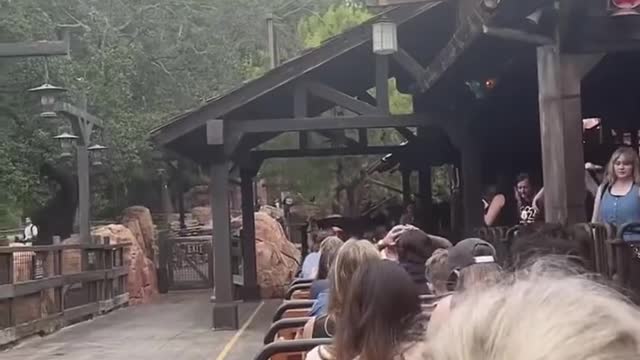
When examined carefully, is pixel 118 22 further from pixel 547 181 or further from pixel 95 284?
pixel 547 181

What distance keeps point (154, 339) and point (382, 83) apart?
4.58 metres

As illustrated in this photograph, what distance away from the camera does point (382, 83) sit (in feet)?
39.8

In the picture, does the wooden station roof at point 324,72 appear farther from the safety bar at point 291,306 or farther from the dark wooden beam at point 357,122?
the safety bar at point 291,306

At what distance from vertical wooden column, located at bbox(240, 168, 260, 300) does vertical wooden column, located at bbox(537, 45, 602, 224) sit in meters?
11.1

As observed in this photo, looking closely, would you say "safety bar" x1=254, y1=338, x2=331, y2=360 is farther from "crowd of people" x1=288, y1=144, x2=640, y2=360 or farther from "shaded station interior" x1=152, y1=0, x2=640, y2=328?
"shaded station interior" x1=152, y1=0, x2=640, y2=328

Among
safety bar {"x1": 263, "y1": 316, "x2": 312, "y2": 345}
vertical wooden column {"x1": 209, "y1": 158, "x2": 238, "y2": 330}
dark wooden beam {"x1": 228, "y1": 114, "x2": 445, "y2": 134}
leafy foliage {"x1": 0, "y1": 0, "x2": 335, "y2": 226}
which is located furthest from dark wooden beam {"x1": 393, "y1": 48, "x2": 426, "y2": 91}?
leafy foliage {"x1": 0, "y1": 0, "x2": 335, "y2": 226}

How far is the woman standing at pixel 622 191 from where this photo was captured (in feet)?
18.7

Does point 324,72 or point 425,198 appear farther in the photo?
point 425,198

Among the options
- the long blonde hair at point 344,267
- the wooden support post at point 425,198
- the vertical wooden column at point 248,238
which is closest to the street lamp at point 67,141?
the vertical wooden column at point 248,238

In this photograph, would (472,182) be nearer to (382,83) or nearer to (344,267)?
(382,83)

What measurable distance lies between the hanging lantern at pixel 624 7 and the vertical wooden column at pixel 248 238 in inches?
462

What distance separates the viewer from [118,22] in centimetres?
3192

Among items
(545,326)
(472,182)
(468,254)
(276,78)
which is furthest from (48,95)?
(545,326)

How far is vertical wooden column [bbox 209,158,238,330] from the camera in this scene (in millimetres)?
13516
